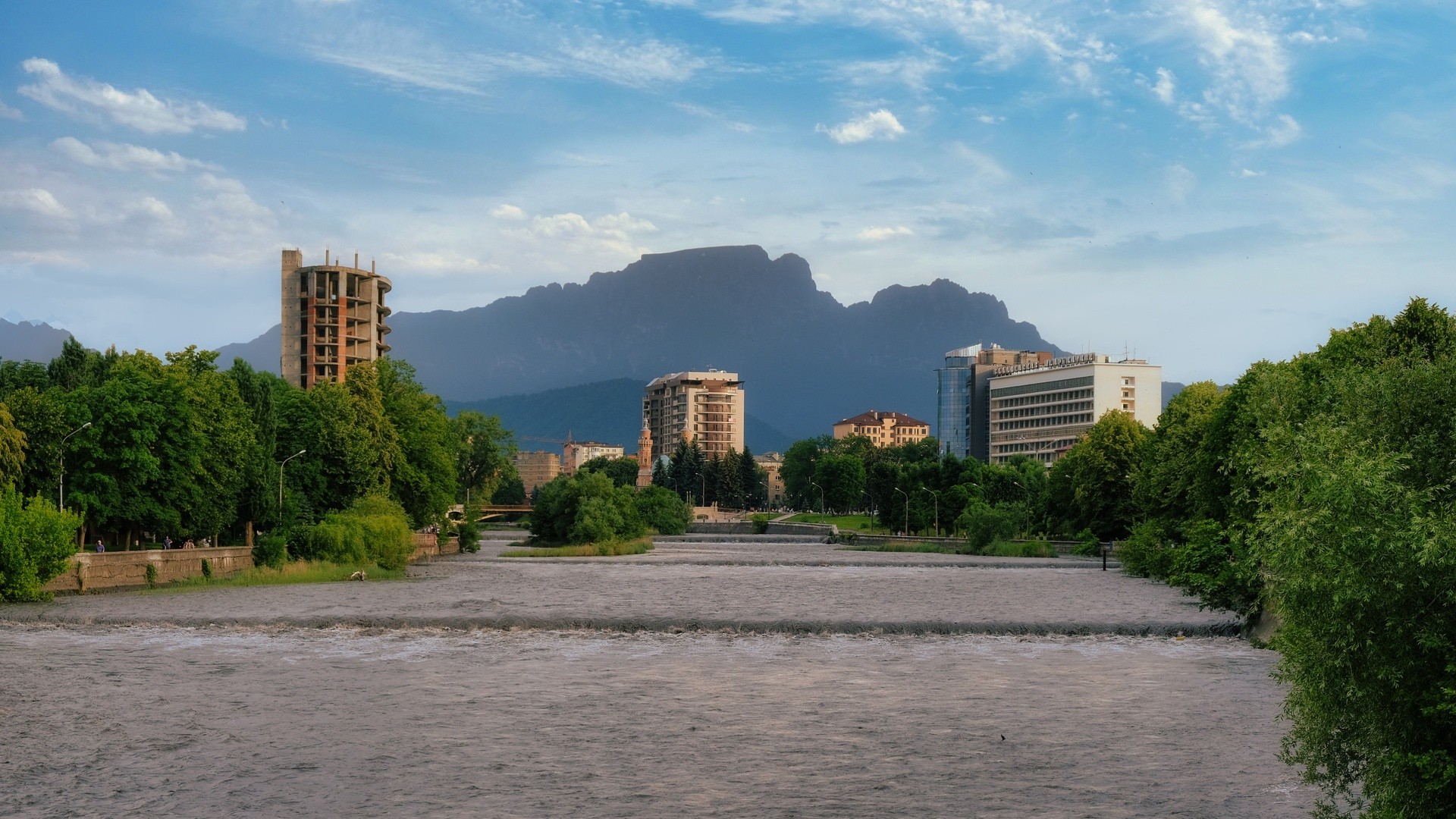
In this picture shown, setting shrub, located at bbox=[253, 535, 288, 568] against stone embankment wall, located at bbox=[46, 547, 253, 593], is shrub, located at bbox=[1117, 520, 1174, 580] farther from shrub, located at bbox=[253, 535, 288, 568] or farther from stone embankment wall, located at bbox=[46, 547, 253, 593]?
stone embankment wall, located at bbox=[46, 547, 253, 593]

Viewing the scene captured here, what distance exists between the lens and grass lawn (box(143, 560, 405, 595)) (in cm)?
7194

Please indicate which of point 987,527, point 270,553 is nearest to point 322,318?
point 987,527

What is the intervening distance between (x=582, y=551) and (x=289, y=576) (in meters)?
51.7

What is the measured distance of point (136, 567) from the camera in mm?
68250

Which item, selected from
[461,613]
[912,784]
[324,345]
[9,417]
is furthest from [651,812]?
[324,345]

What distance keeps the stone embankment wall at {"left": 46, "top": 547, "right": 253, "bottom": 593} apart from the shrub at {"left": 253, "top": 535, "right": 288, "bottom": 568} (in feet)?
5.16

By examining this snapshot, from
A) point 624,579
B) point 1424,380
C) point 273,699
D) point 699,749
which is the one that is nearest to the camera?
point 1424,380

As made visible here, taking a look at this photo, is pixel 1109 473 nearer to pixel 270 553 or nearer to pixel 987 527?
pixel 987 527

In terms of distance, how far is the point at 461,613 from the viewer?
58562 mm

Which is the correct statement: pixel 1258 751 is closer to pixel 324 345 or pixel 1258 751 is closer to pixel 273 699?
pixel 273 699

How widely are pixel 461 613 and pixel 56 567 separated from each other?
1742 cm

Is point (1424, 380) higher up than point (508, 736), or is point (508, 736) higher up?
point (1424, 380)

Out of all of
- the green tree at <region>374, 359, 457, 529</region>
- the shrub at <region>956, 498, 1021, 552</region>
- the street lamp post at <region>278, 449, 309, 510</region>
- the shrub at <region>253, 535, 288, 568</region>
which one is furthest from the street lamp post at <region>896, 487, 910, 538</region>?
the shrub at <region>253, 535, 288, 568</region>

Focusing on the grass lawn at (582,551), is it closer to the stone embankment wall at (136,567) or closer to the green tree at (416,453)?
the green tree at (416,453)
